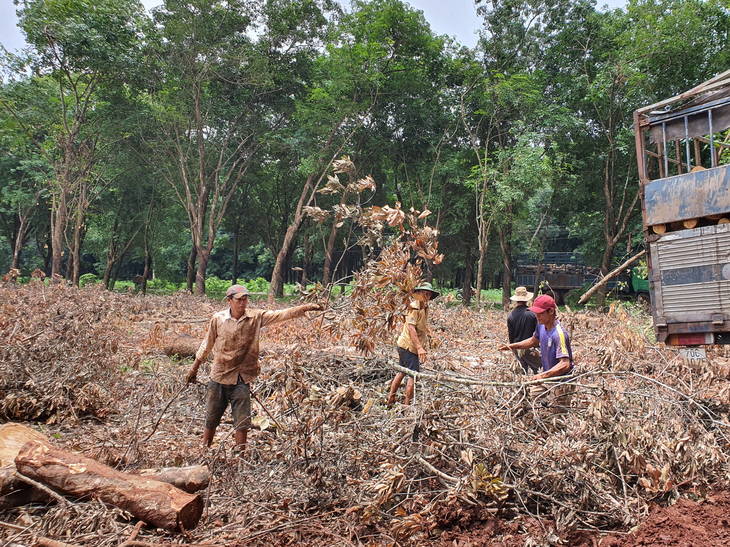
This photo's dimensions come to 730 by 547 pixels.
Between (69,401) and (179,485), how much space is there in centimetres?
295

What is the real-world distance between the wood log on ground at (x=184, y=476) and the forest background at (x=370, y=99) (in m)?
12.7

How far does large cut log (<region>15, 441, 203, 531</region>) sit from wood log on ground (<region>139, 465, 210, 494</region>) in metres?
0.31

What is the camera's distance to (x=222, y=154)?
22.2 m

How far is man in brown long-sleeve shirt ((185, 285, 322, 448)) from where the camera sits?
507cm

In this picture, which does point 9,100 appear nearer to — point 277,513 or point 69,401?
point 69,401

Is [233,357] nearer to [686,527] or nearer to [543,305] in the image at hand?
[543,305]

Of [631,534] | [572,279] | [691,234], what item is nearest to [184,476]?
[631,534]

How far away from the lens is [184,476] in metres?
3.96

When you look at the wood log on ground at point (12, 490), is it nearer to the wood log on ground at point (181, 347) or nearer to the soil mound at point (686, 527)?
the soil mound at point (686, 527)

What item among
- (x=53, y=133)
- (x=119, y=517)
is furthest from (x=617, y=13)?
(x=53, y=133)

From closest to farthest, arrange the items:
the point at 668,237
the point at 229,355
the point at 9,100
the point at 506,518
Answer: the point at 506,518
the point at 229,355
the point at 668,237
the point at 9,100

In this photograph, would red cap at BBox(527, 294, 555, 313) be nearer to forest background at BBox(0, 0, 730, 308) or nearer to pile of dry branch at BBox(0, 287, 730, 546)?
pile of dry branch at BBox(0, 287, 730, 546)

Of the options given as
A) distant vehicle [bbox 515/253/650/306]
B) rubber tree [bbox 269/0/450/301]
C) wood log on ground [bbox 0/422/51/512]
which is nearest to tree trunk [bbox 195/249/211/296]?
rubber tree [bbox 269/0/450/301]

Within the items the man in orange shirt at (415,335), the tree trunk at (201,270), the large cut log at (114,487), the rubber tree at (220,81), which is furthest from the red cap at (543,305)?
the tree trunk at (201,270)
